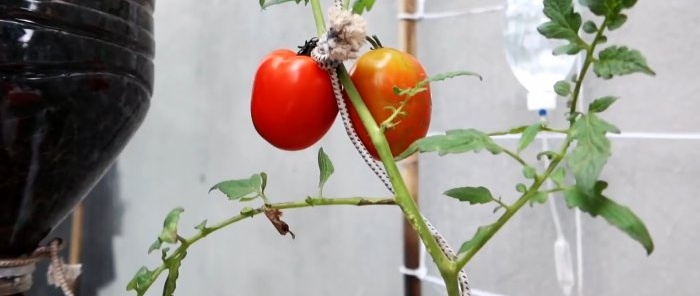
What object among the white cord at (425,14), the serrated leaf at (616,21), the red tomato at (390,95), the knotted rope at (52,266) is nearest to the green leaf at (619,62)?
the serrated leaf at (616,21)

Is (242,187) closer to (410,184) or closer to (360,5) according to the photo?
(360,5)

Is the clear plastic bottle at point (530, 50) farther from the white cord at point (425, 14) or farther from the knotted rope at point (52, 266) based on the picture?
the knotted rope at point (52, 266)

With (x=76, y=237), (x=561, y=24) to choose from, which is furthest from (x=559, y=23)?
(x=76, y=237)

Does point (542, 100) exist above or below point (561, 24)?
below

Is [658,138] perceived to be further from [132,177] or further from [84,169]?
[132,177]

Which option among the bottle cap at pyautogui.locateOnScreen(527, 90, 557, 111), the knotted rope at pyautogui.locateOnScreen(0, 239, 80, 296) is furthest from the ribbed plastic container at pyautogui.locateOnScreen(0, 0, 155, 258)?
the bottle cap at pyautogui.locateOnScreen(527, 90, 557, 111)

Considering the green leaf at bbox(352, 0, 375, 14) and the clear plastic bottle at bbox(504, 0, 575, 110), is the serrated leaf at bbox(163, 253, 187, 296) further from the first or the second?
the clear plastic bottle at bbox(504, 0, 575, 110)

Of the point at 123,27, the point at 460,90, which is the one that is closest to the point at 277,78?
the point at 123,27
